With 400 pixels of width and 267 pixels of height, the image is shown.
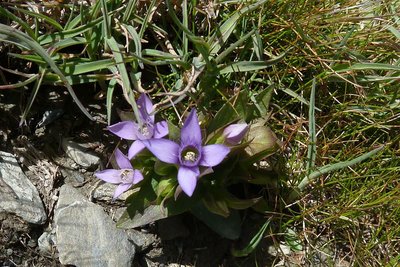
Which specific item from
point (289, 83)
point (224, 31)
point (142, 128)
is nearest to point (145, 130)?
point (142, 128)

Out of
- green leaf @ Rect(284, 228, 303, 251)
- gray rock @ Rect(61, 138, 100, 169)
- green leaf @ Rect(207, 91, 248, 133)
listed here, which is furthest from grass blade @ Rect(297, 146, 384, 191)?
gray rock @ Rect(61, 138, 100, 169)

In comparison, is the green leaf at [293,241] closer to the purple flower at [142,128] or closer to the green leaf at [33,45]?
the purple flower at [142,128]

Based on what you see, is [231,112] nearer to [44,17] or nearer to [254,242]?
[254,242]

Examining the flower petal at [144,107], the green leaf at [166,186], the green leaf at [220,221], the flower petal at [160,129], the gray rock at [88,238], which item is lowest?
the green leaf at [220,221]

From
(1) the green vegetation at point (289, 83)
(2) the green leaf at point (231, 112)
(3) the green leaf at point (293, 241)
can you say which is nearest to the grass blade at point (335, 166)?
(1) the green vegetation at point (289, 83)

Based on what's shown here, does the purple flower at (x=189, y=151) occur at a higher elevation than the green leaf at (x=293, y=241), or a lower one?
higher

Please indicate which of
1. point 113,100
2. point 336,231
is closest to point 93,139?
point 113,100

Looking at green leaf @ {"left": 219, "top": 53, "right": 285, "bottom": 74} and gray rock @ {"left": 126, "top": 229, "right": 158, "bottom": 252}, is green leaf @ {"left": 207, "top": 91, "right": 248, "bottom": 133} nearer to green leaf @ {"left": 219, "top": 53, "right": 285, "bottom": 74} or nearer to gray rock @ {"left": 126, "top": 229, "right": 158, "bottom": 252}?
green leaf @ {"left": 219, "top": 53, "right": 285, "bottom": 74}
